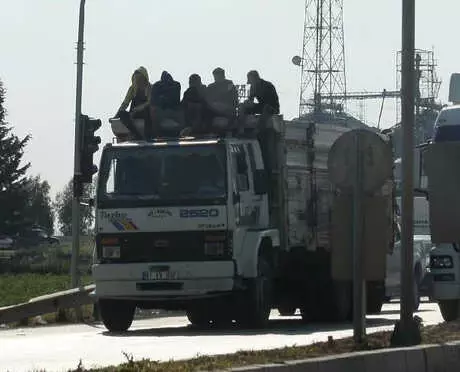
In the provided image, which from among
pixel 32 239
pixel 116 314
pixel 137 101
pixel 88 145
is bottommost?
pixel 116 314

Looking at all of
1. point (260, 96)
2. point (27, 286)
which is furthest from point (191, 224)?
point (27, 286)

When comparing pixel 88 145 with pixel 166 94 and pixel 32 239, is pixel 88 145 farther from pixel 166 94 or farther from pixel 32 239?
pixel 32 239

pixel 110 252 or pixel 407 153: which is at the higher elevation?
pixel 407 153

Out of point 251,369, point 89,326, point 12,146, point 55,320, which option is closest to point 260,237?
point 89,326

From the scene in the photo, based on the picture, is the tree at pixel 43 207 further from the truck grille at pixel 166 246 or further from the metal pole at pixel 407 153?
the metal pole at pixel 407 153

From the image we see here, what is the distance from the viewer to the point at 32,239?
12269 centimetres

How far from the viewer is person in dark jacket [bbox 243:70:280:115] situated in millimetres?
22312

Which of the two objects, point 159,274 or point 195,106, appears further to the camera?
point 195,106

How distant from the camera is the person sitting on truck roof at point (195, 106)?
70.7 feet

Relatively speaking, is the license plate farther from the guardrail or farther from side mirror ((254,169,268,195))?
the guardrail

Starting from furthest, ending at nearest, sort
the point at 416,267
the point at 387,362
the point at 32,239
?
the point at 32,239, the point at 416,267, the point at 387,362

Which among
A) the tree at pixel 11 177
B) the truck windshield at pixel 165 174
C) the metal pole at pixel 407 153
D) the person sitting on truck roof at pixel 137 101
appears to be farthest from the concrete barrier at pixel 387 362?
the tree at pixel 11 177

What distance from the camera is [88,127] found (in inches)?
890

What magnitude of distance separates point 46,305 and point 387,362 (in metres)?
14.2
